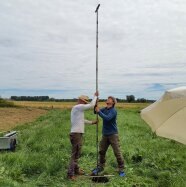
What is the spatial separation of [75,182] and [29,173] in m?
1.41

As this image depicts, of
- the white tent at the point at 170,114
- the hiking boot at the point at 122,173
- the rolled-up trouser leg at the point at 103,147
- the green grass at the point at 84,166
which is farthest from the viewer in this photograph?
the rolled-up trouser leg at the point at 103,147

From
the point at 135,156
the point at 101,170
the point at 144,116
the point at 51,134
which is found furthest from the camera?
the point at 51,134

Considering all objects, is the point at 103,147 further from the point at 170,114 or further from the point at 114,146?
the point at 170,114

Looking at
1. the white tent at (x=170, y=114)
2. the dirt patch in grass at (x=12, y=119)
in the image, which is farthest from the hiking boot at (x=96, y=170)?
the dirt patch in grass at (x=12, y=119)

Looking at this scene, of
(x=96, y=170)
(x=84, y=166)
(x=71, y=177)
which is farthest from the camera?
(x=84, y=166)

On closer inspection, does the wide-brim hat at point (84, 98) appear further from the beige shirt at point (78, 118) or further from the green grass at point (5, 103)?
the green grass at point (5, 103)

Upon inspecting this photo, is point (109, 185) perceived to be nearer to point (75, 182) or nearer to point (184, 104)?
point (75, 182)

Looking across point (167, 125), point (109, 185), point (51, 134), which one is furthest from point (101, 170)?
point (51, 134)

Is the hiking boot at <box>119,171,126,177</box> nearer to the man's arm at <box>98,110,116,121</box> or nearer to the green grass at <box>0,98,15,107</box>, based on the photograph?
the man's arm at <box>98,110,116,121</box>

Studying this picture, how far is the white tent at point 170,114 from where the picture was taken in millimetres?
8008

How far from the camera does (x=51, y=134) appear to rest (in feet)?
57.2

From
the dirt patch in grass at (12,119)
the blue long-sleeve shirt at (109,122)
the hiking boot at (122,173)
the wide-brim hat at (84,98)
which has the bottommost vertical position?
the hiking boot at (122,173)

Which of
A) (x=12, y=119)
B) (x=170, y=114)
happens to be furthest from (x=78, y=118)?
(x=12, y=119)

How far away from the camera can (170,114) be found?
8.34 m
